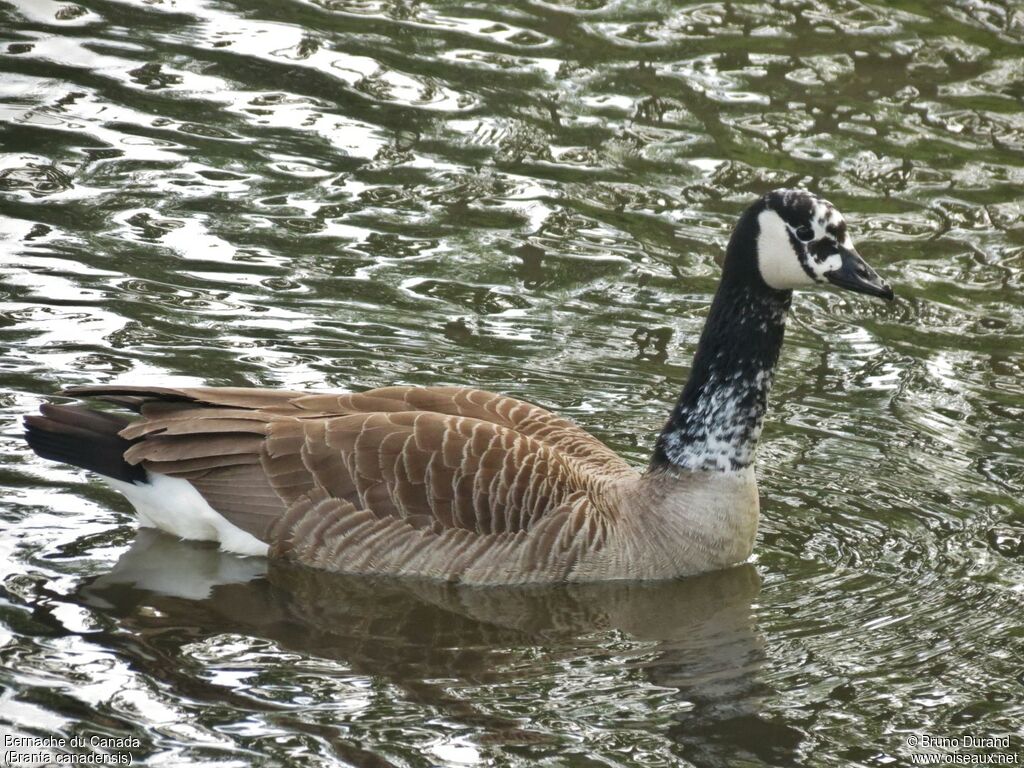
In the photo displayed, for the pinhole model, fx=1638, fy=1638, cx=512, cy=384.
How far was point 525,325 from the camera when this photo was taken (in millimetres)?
13078

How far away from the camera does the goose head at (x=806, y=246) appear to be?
32.9 feet

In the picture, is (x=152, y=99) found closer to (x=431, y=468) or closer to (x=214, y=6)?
(x=214, y=6)

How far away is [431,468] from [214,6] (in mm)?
9850

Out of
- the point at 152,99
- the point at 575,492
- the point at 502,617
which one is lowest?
the point at 502,617

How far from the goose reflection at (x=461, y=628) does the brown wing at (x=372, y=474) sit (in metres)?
0.32

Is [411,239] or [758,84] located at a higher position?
[758,84]

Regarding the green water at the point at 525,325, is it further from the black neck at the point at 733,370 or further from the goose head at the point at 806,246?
the goose head at the point at 806,246

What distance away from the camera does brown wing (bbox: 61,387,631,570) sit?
32.9 ft

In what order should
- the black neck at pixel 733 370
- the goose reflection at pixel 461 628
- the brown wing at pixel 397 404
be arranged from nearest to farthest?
the goose reflection at pixel 461 628 < the black neck at pixel 733 370 < the brown wing at pixel 397 404

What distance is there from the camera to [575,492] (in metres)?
10.2

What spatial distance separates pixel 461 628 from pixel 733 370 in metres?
2.37

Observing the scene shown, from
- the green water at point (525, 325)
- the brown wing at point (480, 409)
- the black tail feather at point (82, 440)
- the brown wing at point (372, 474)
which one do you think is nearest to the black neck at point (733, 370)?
the brown wing at point (480, 409)

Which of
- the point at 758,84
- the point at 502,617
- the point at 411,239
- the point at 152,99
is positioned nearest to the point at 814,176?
the point at 758,84

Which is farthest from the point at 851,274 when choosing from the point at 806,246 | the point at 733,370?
the point at 733,370
